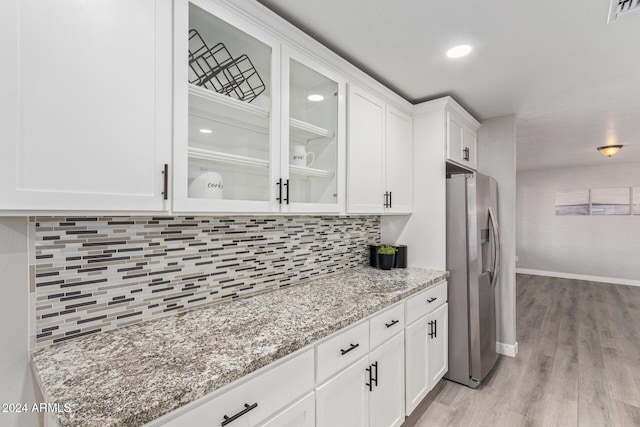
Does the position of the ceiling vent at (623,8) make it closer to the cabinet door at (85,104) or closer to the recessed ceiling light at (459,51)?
the recessed ceiling light at (459,51)

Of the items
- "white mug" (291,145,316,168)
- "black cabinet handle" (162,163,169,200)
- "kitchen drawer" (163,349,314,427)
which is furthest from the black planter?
"black cabinet handle" (162,163,169,200)

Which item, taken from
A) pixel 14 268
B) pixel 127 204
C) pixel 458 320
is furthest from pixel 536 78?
pixel 14 268

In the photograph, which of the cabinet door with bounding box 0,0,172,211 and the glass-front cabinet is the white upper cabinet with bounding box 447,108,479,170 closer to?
the glass-front cabinet

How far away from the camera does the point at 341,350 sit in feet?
4.69

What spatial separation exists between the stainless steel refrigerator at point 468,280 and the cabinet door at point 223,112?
165cm

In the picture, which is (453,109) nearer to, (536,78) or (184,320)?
(536,78)

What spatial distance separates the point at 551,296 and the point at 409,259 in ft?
14.1

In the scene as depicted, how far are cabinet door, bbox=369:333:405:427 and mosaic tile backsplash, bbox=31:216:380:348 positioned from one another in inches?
27.8

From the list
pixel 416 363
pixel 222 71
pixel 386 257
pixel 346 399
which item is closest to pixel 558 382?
pixel 416 363

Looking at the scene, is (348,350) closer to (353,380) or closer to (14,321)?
(353,380)

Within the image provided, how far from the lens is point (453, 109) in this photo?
8.71ft

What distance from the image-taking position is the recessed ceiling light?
6.02ft

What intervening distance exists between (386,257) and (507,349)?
1.75 meters

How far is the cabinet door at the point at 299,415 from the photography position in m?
1.12
